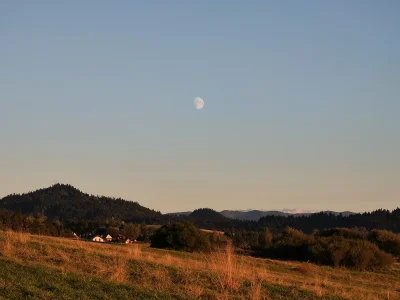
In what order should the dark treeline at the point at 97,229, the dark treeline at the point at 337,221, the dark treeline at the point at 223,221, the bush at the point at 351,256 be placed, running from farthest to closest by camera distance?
the dark treeline at the point at 223,221, the dark treeline at the point at 337,221, the dark treeline at the point at 97,229, the bush at the point at 351,256

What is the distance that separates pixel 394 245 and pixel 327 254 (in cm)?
1484

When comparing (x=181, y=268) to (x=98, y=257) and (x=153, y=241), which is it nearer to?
(x=98, y=257)

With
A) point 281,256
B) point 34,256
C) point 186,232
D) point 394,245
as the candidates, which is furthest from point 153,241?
point 34,256

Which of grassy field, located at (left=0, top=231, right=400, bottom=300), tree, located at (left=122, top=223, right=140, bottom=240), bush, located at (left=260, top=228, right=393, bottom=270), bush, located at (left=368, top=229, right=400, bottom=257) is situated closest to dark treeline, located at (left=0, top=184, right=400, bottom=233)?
tree, located at (left=122, top=223, right=140, bottom=240)

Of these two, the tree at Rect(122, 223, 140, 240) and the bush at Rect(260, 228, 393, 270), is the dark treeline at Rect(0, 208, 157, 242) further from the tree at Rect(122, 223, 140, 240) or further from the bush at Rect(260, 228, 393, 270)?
the bush at Rect(260, 228, 393, 270)

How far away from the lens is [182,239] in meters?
45.2

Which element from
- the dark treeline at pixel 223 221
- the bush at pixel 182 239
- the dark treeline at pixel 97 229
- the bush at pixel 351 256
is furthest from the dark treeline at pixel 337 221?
the bush at pixel 182 239

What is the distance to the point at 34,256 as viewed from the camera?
1770cm

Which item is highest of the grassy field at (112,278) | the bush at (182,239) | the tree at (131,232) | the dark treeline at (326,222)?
the dark treeline at (326,222)

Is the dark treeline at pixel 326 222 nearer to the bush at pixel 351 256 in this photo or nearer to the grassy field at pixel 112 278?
the bush at pixel 351 256

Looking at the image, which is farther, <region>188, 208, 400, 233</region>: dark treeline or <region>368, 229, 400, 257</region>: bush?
<region>188, 208, 400, 233</region>: dark treeline

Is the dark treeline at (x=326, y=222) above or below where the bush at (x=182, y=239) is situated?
above

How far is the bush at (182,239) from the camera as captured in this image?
45.0 metres

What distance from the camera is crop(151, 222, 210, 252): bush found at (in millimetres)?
45000
